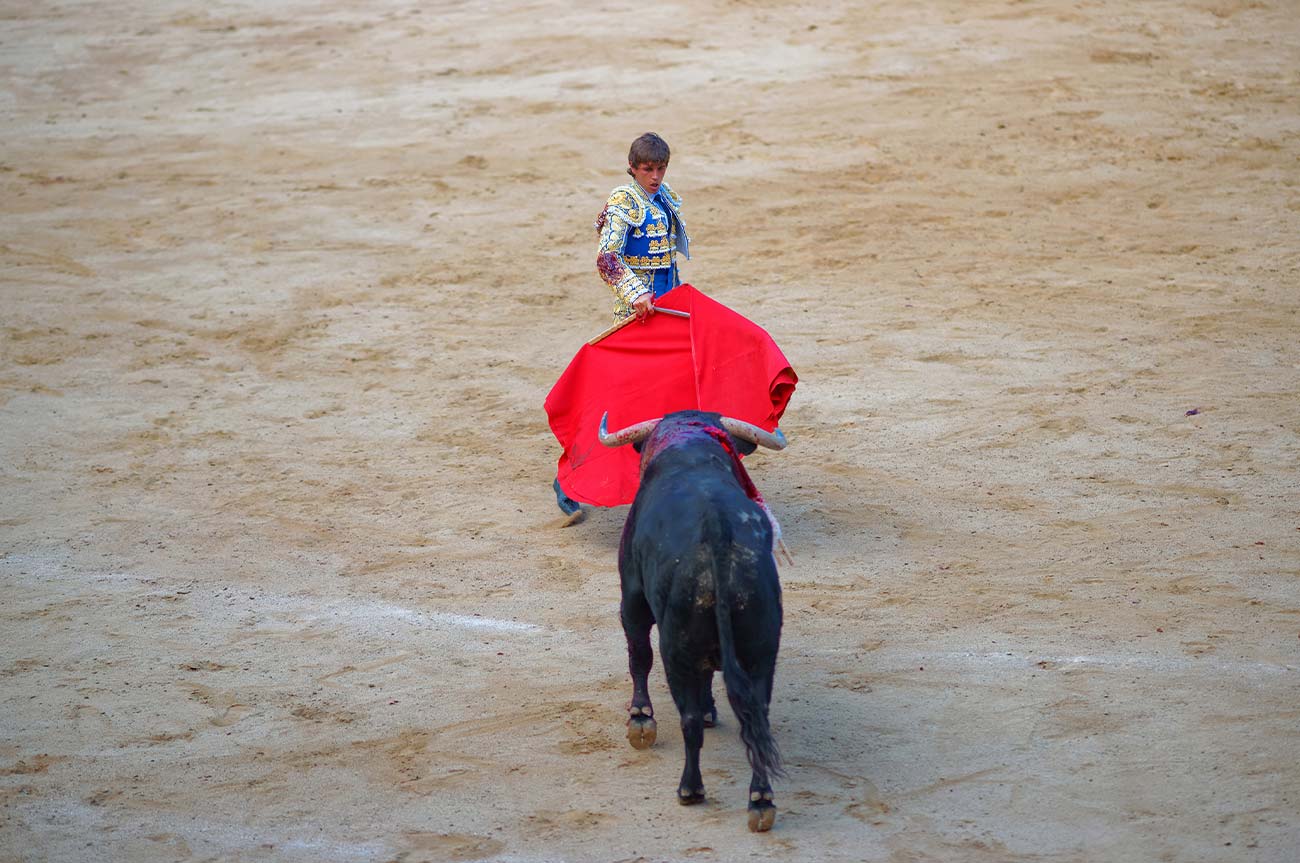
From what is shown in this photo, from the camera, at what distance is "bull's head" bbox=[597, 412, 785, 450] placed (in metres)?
4.64

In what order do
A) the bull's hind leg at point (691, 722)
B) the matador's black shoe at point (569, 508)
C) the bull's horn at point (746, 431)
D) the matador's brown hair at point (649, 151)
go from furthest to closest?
the matador's black shoe at point (569, 508) < the matador's brown hair at point (649, 151) < the bull's horn at point (746, 431) < the bull's hind leg at point (691, 722)

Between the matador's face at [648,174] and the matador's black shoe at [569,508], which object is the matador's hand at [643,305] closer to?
the matador's face at [648,174]

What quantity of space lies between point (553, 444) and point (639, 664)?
285cm

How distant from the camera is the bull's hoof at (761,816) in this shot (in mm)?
3943

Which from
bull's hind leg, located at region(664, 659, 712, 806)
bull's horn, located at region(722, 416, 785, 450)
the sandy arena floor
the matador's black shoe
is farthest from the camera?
the matador's black shoe

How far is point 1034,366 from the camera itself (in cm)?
763

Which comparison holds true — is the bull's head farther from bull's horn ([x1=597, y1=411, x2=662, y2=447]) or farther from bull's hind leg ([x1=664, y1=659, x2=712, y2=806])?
bull's hind leg ([x1=664, y1=659, x2=712, y2=806])

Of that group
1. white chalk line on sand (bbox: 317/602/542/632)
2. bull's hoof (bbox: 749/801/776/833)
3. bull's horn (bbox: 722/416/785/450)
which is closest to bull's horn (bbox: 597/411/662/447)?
bull's horn (bbox: 722/416/785/450)

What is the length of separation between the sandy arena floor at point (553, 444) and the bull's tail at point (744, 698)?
24 centimetres

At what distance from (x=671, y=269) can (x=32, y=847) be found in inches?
136

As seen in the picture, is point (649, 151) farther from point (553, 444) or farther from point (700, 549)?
point (700, 549)

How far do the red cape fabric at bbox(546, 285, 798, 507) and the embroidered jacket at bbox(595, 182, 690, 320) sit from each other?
159 mm

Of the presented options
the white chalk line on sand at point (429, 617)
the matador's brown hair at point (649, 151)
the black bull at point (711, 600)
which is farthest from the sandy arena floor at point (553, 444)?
the matador's brown hair at point (649, 151)

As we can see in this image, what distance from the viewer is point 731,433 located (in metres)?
4.66
